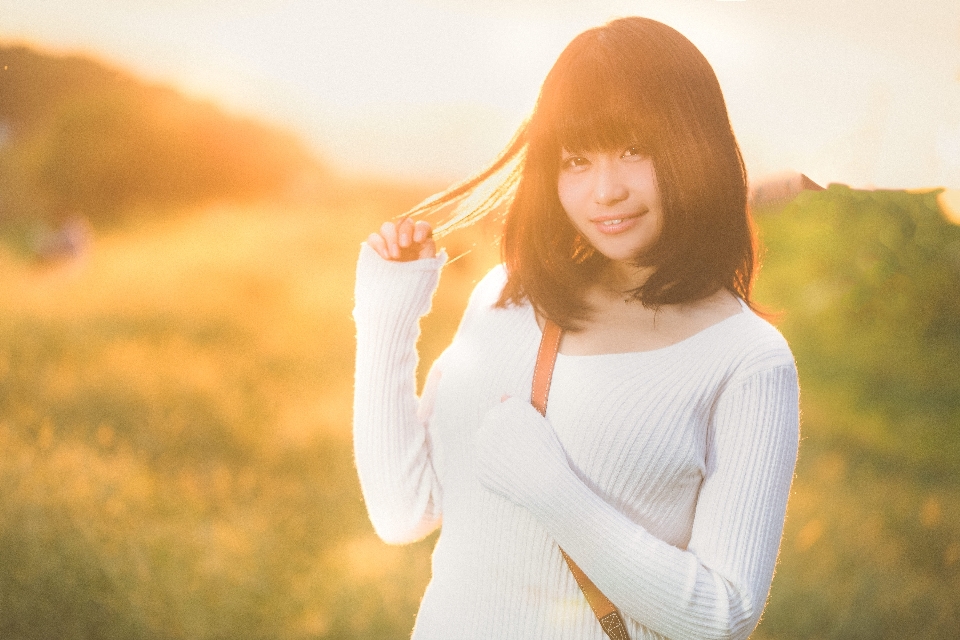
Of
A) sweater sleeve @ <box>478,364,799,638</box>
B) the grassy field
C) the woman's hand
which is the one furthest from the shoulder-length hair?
the grassy field

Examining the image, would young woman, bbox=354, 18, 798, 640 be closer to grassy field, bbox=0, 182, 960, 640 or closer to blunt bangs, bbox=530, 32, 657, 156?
blunt bangs, bbox=530, 32, 657, 156

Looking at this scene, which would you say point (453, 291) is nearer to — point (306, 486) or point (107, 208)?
point (306, 486)

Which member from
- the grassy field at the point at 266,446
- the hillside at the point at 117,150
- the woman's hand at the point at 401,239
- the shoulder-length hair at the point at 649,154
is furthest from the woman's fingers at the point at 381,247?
the hillside at the point at 117,150

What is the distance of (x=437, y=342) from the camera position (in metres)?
4.77

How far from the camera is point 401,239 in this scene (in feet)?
4.24

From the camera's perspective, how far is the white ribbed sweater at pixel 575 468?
1.04 m

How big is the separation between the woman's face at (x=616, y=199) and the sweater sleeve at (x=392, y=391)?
0.30 metres

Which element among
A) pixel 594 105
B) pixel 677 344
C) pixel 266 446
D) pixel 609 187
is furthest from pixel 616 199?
pixel 266 446

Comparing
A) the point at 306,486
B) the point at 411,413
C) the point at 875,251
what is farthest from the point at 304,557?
the point at 875,251

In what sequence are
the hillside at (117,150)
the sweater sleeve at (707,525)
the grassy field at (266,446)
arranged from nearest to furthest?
1. the sweater sleeve at (707,525)
2. the grassy field at (266,446)
3. the hillside at (117,150)

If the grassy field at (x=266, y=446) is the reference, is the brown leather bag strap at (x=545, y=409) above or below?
above

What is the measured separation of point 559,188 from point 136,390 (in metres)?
3.39

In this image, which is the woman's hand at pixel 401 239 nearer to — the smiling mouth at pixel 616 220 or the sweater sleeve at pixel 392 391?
the sweater sleeve at pixel 392 391

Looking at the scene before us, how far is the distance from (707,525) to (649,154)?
0.54 meters
